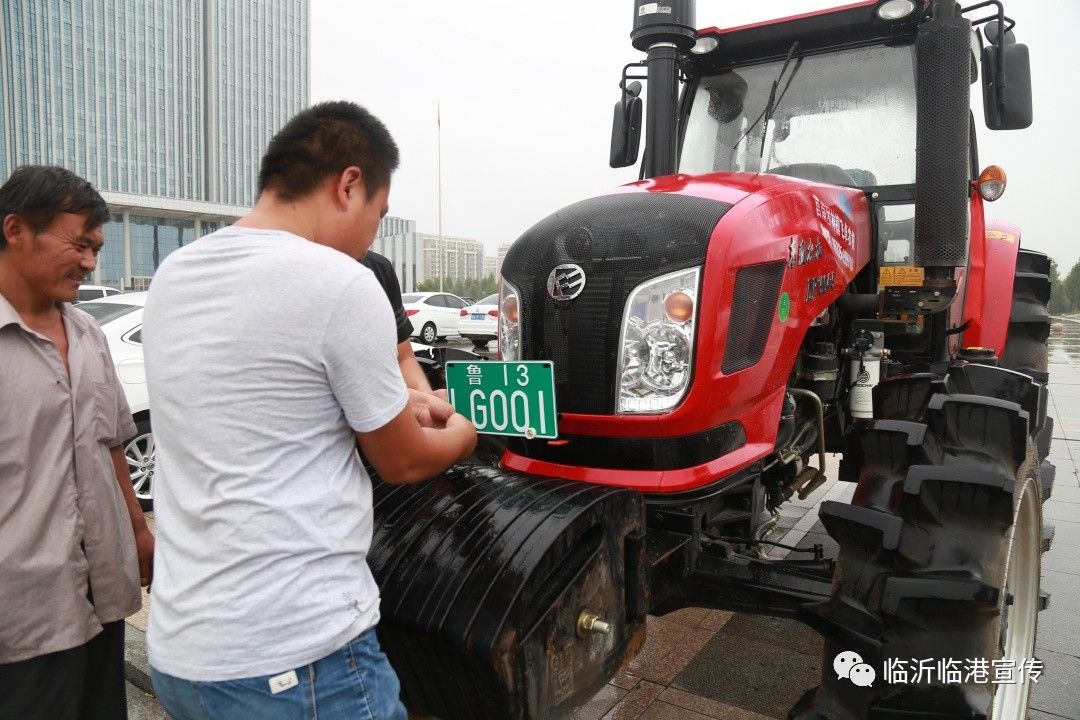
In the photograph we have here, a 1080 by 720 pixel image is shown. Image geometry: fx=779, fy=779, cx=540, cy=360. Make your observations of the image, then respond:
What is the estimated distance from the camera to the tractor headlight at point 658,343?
2.28 meters

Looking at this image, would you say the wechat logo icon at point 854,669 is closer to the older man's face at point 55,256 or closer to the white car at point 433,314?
the older man's face at point 55,256

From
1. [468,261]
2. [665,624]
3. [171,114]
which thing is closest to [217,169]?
[171,114]

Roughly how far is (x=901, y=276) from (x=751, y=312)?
1.30 metres

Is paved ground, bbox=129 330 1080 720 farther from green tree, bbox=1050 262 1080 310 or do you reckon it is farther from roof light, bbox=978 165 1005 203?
green tree, bbox=1050 262 1080 310

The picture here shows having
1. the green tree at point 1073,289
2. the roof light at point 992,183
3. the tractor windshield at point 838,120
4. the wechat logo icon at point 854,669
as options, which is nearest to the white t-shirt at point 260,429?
the wechat logo icon at point 854,669

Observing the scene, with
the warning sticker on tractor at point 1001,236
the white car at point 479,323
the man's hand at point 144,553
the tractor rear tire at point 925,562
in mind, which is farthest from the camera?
the white car at point 479,323

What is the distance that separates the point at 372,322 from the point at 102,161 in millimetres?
87509

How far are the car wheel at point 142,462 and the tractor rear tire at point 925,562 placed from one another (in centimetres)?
504

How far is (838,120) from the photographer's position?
364 centimetres

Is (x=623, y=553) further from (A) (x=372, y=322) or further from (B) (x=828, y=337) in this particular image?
(B) (x=828, y=337)

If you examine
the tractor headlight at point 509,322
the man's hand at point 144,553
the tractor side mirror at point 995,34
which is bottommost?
the man's hand at point 144,553

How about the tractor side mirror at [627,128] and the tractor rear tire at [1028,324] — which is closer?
the tractor side mirror at [627,128]

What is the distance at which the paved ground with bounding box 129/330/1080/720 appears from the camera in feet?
10.2

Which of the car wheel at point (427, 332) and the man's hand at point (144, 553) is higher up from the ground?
the man's hand at point (144, 553)
